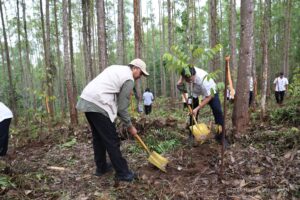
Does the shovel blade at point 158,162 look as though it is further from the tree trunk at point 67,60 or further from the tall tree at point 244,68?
the tree trunk at point 67,60

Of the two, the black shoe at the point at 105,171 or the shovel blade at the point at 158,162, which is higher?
the shovel blade at the point at 158,162

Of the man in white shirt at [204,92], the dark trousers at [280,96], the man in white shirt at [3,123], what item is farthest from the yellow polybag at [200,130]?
the dark trousers at [280,96]

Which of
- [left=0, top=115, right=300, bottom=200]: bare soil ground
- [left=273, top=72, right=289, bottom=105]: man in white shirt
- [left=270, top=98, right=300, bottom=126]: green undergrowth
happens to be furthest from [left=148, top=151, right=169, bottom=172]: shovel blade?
[left=273, top=72, right=289, bottom=105]: man in white shirt

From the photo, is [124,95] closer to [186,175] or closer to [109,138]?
[109,138]

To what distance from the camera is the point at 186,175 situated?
3.82 metres

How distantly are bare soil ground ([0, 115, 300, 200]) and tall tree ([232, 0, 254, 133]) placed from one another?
1.12 feet

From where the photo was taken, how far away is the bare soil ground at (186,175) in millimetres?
3283

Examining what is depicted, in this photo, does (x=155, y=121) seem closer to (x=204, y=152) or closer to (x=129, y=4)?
(x=204, y=152)

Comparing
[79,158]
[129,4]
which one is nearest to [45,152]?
[79,158]

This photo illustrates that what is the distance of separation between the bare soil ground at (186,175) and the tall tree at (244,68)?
1.12 feet

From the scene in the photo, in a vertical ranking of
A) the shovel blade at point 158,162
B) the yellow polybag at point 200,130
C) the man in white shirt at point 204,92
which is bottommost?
the shovel blade at point 158,162

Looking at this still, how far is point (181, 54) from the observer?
11.4ft

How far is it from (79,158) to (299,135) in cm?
384

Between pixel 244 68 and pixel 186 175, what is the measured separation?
7.70ft
